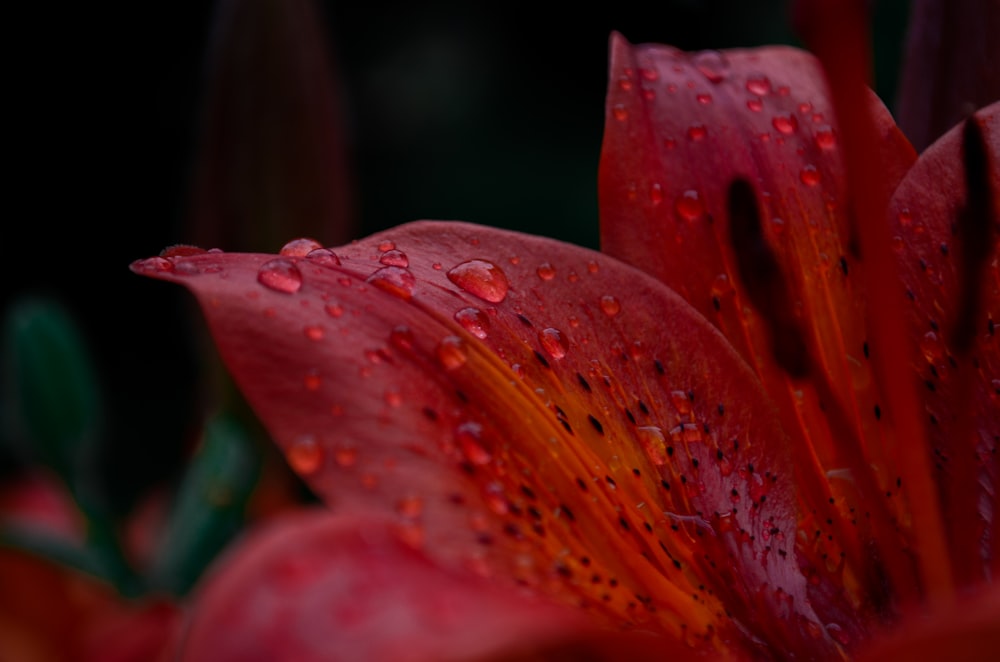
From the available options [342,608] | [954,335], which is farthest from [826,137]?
[342,608]

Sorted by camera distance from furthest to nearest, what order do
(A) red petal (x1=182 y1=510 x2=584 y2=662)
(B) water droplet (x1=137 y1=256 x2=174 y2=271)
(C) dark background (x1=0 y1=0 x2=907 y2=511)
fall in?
1. (C) dark background (x1=0 y1=0 x2=907 y2=511)
2. (B) water droplet (x1=137 y1=256 x2=174 y2=271)
3. (A) red petal (x1=182 y1=510 x2=584 y2=662)

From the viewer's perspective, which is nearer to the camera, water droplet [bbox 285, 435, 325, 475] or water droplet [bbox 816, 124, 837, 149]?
water droplet [bbox 285, 435, 325, 475]

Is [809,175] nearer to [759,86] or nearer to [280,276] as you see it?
[759,86]

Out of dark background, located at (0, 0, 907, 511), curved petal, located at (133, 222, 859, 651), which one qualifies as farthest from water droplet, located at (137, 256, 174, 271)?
dark background, located at (0, 0, 907, 511)

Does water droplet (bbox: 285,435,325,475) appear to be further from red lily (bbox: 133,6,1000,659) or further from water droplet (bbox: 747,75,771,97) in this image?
water droplet (bbox: 747,75,771,97)

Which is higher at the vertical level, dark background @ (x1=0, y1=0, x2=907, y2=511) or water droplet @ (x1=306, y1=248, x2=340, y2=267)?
water droplet @ (x1=306, y1=248, x2=340, y2=267)

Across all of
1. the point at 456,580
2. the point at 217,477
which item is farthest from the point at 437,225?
the point at 217,477
